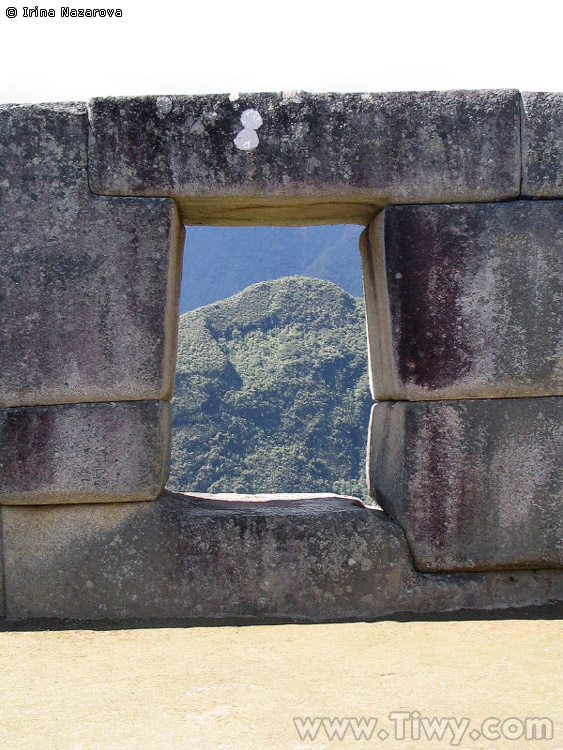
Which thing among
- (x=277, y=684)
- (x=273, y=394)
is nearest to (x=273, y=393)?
(x=273, y=394)

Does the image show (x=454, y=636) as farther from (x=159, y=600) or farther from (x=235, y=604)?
(x=159, y=600)

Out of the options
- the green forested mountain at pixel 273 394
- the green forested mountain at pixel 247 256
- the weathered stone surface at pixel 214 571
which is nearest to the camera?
the weathered stone surface at pixel 214 571

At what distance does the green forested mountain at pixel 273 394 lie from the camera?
65.6 feet

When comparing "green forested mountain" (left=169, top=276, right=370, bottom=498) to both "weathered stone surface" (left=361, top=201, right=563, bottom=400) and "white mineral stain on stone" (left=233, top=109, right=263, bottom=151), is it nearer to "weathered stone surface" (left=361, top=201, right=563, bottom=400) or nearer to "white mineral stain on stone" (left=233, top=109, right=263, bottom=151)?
"weathered stone surface" (left=361, top=201, right=563, bottom=400)

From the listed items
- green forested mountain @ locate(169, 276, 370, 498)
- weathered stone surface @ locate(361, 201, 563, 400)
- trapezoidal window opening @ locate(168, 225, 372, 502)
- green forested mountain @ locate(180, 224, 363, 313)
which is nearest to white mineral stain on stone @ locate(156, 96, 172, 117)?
weathered stone surface @ locate(361, 201, 563, 400)

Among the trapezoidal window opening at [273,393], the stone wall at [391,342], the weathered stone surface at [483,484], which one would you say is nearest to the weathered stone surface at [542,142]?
the stone wall at [391,342]

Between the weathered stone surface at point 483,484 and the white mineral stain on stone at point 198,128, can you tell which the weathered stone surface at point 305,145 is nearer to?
the white mineral stain on stone at point 198,128

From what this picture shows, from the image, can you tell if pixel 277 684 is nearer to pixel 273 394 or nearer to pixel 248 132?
pixel 248 132

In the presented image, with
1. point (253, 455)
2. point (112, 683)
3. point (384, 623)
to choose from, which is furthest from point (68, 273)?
point (253, 455)

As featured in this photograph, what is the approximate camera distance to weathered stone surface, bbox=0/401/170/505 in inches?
134

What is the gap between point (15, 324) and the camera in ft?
11.3

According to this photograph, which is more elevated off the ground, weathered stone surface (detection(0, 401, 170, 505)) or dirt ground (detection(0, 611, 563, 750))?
weathered stone surface (detection(0, 401, 170, 505))

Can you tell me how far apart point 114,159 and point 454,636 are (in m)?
2.39

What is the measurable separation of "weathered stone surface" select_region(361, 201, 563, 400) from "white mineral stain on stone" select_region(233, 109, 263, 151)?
66 cm
